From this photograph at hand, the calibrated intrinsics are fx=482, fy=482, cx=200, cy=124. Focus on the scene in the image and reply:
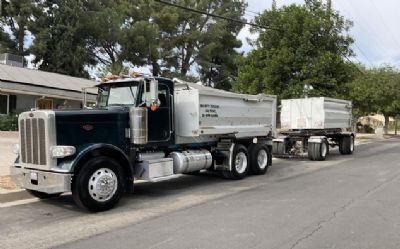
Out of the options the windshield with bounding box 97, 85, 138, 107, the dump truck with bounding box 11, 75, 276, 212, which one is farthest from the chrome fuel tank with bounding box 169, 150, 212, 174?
the windshield with bounding box 97, 85, 138, 107

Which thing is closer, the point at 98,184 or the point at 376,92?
the point at 98,184

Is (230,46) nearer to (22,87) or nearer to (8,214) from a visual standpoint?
(22,87)

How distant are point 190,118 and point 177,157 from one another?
108cm

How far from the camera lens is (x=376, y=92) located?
4122 centimetres

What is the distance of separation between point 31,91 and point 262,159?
19.0 m

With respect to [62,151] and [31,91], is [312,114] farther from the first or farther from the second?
[31,91]

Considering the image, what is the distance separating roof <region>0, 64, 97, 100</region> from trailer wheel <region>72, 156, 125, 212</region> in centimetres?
2045

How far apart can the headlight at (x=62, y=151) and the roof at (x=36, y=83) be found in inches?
804

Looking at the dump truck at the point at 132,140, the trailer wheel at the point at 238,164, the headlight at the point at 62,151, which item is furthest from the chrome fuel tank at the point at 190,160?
the headlight at the point at 62,151

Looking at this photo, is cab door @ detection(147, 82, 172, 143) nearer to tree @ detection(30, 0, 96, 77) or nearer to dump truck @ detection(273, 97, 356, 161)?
dump truck @ detection(273, 97, 356, 161)

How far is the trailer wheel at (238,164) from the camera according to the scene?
13352 millimetres

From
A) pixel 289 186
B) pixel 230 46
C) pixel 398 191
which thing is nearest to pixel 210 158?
pixel 289 186

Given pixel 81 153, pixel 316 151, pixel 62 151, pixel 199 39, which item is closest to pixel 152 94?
pixel 81 153

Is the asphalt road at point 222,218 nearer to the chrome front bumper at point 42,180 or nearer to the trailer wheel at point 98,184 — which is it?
the trailer wheel at point 98,184
